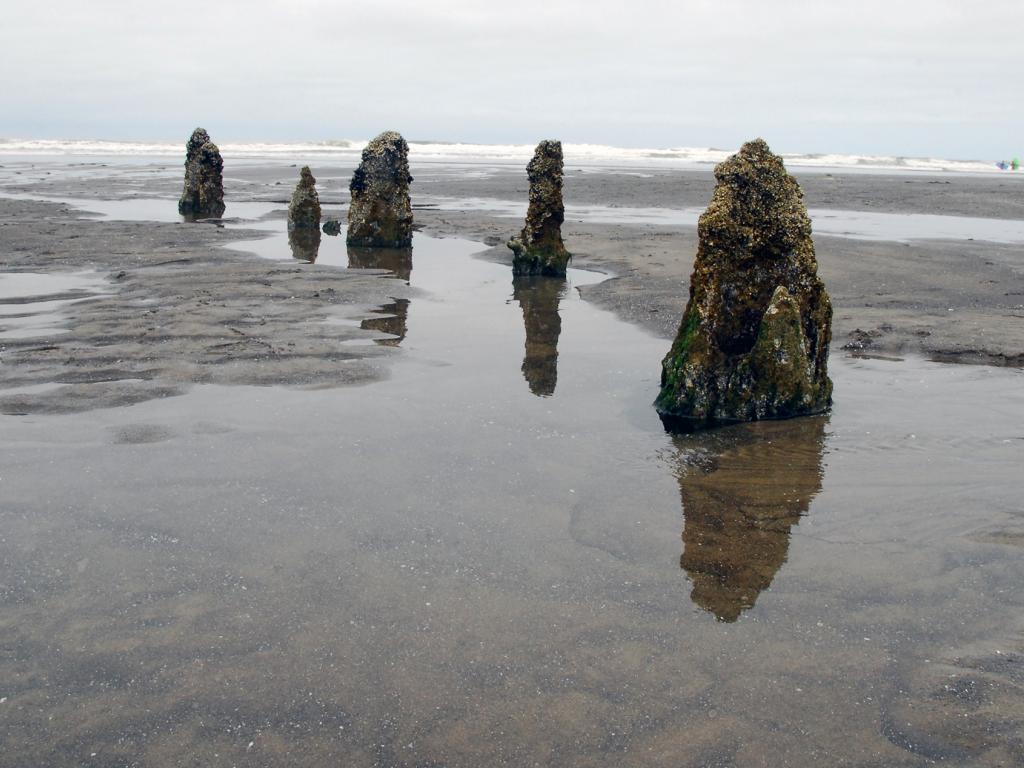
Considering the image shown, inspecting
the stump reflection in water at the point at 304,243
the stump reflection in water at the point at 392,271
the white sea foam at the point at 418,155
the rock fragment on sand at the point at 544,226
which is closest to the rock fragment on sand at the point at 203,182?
the stump reflection in water at the point at 304,243

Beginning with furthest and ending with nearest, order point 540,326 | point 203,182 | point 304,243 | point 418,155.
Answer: point 418,155 → point 203,182 → point 304,243 → point 540,326

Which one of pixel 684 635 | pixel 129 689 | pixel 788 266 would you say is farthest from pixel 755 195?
pixel 129 689

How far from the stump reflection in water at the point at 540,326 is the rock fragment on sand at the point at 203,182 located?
15.5 m

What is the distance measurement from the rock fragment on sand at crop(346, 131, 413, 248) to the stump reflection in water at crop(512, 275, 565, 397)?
5.06m

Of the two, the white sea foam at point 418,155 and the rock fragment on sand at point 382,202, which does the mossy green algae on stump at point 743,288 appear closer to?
the rock fragment on sand at point 382,202

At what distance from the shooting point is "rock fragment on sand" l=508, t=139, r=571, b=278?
16109 mm

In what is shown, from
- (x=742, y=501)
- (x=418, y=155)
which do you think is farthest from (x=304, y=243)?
(x=418, y=155)

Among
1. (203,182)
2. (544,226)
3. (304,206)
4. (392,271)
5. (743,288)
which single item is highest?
(203,182)

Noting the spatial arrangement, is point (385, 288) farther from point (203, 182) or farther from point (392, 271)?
point (203, 182)

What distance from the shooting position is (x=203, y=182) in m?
27.6

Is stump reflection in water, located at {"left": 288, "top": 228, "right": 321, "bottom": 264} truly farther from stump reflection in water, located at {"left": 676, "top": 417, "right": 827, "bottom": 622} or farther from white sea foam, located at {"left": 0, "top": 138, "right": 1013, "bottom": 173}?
white sea foam, located at {"left": 0, "top": 138, "right": 1013, "bottom": 173}

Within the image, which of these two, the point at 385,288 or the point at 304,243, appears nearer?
the point at 385,288

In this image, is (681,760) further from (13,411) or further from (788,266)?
(13,411)

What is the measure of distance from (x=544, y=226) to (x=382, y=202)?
546 cm
